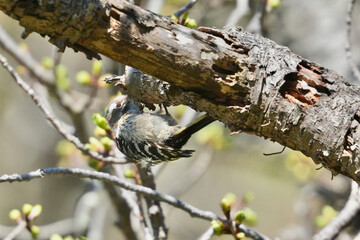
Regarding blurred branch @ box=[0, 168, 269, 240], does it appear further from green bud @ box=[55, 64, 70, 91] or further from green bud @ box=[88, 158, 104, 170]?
green bud @ box=[55, 64, 70, 91]

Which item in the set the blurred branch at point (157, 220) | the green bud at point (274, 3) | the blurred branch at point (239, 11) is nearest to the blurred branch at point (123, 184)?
the blurred branch at point (157, 220)

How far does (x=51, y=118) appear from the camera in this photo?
10.2ft

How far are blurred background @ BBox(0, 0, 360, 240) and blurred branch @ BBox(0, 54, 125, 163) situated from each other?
1.06 m

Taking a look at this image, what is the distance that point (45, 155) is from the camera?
21.8 ft

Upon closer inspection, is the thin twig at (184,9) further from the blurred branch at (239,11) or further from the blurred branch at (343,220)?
the blurred branch at (343,220)

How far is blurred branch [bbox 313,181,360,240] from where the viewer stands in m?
3.20

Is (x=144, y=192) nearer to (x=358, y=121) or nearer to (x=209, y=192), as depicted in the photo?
(x=358, y=121)

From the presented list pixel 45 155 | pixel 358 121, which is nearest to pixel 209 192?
A: pixel 45 155

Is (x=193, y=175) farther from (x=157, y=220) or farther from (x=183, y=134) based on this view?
(x=157, y=220)

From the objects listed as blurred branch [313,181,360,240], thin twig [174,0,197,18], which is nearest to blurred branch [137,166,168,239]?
blurred branch [313,181,360,240]

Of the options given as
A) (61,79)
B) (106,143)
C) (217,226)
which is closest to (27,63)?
(61,79)

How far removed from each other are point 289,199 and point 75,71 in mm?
3702

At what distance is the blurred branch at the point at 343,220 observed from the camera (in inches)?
126

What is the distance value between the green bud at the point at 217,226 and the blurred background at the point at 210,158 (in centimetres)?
178
